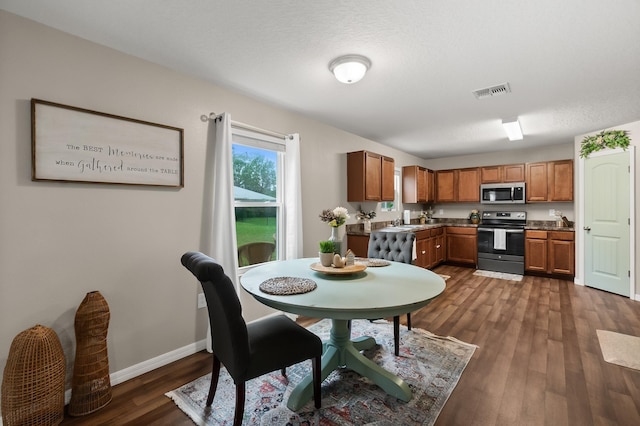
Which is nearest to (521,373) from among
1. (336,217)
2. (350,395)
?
(350,395)

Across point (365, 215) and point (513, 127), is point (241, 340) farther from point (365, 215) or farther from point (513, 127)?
point (513, 127)

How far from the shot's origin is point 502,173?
5.53 metres

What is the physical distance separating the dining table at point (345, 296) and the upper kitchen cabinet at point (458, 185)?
4467 mm

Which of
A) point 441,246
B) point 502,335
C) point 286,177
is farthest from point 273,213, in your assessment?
point 441,246

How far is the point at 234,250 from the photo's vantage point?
2520 mm

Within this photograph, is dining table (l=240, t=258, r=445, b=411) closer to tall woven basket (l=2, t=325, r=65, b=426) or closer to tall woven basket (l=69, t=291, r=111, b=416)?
tall woven basket (l=69, t=291, r=111, b=416)

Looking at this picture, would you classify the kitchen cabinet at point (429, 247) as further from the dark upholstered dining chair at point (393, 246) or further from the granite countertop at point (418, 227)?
the dark upholstered dining chair at point (393, 246)

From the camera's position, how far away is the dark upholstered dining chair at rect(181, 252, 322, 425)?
1.39 m

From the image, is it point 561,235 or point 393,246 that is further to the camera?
point 561,235

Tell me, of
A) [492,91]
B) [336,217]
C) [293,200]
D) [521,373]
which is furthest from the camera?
[293,200]

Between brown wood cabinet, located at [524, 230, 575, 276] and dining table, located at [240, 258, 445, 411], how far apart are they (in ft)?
13.3

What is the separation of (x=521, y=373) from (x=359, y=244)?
2.20 meters

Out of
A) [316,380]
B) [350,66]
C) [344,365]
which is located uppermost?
[350,66]

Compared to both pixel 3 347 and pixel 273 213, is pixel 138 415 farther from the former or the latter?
pixel 273 213
